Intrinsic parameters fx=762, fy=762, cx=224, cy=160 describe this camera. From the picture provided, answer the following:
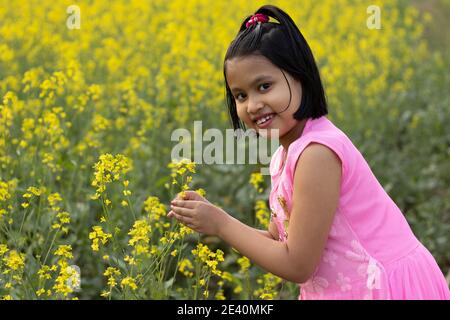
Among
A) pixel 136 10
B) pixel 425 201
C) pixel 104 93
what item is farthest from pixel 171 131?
pixel 136 10

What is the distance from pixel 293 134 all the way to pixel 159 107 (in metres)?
2.24

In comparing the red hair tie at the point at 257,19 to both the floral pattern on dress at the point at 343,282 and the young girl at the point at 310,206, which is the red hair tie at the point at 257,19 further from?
the floral pattern on dress at the point at 343,282

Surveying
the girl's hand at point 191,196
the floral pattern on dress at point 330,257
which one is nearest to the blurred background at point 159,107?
the girl's hand at point 191,196

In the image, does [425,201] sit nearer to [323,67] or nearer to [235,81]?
[323,67]

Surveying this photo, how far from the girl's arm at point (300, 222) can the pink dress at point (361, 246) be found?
0.05m

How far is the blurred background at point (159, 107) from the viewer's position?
298 centimetres

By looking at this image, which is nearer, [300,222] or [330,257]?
[300,222]

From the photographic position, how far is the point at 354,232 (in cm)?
190

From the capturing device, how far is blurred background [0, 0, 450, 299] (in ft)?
9.78

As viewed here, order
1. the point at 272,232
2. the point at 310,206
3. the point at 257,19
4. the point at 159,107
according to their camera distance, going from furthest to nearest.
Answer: the point at 159,107 < the point at 272,232 < the point at 257,19 < the point at 310,206

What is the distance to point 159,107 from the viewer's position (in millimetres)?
4180

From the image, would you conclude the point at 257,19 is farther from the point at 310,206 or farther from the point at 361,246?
the point at 361,246

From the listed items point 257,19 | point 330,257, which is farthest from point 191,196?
point 257,19

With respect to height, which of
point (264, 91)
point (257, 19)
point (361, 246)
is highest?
point (257, 19)
